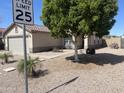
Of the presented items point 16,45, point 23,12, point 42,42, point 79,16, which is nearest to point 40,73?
point 79,16

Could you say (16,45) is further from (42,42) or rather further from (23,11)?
(23,11)

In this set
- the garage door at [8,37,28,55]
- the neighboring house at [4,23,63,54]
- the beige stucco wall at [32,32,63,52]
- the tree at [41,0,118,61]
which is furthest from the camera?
the garage door at [8,37,28,55]

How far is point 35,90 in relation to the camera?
857 cm

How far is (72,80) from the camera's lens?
31.8 ft

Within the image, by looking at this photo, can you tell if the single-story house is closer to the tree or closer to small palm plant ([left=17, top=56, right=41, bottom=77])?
the tree

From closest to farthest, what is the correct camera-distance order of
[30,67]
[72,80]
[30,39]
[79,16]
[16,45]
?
[72,80] < [30,67] < [79,16] < [30,39] < [16,45]

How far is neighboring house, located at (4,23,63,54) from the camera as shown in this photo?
22734 mm

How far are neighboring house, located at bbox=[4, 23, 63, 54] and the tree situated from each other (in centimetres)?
934

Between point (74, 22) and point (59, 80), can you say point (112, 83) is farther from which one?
point (74, 22)

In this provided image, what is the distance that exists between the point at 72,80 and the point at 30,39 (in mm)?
13879

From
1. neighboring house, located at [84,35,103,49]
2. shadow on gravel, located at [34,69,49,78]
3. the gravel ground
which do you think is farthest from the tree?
neighboring house, located at [84,35,103,49]

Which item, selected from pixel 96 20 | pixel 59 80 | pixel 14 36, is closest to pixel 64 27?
pixel 96 20

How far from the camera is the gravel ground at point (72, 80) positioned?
825 centimetres

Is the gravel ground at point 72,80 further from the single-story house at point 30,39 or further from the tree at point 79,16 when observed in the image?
the single-story house at point 30,39
